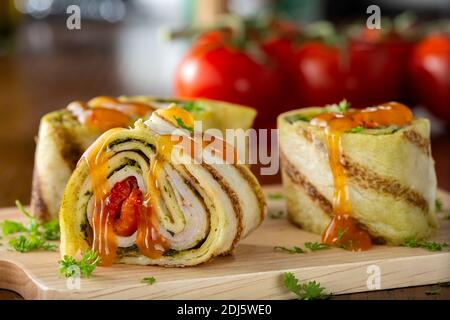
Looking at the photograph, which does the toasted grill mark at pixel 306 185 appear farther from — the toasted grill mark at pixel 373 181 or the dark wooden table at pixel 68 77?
the dark wooden table at pixel 68 77

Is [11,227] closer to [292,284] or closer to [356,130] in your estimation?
[292,284]

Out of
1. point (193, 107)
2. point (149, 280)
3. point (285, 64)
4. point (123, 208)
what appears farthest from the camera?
point (285, 64)

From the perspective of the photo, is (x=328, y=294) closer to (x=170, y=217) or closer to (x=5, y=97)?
(x=170, y=217)

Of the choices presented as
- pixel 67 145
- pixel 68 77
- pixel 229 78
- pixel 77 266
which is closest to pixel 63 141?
pixel 67 145

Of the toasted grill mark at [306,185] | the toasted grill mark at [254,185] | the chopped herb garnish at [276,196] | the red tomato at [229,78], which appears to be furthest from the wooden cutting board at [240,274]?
the red tomato at [229,78]

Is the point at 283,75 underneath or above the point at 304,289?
above

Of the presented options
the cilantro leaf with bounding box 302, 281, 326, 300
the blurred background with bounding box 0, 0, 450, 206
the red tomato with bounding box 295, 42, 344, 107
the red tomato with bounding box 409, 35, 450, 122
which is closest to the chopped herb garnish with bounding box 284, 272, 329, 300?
the cilantro leaf with bounding box 302, 281, 326, 300

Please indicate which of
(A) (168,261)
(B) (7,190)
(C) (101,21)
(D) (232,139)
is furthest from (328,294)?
(C) (101,21)
